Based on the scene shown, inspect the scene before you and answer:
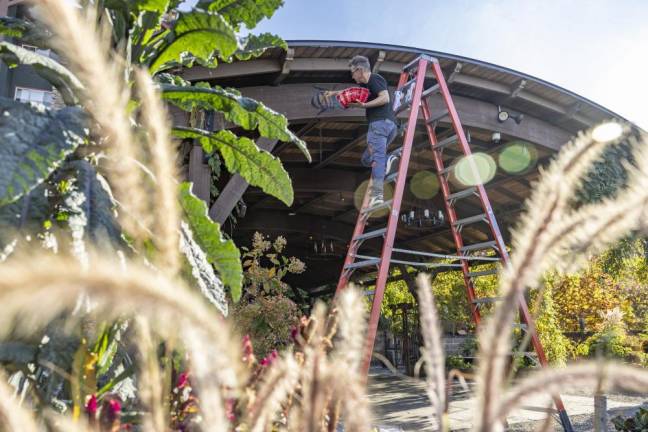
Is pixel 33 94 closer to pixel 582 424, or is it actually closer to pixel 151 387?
pixel 151 387

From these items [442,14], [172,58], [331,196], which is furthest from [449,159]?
[172,58]

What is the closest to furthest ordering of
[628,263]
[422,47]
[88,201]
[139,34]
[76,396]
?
[76,396] < [88,201] < [139,34] < [422,47] < [628,263]

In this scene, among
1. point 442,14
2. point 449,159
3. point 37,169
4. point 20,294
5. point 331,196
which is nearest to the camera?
point 20,294

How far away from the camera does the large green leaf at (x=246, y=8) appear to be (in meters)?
1.62

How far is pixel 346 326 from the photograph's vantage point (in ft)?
1.35

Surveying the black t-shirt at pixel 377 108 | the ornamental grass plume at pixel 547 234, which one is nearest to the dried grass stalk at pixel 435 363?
the ornamental grass plume at pixel 547 234

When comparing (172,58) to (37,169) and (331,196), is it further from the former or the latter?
(331,196)

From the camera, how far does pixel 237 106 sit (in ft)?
5.51

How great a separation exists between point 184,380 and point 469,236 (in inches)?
392

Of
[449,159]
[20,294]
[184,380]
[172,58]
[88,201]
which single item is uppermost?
[449,159]

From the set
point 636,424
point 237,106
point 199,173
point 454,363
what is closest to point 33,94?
point 199,173

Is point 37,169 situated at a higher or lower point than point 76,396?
higher

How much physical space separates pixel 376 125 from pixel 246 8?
7.78ft

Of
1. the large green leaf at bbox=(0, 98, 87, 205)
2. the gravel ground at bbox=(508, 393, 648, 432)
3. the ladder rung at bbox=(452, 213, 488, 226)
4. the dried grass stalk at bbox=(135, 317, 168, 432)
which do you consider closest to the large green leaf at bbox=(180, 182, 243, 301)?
the large green leaf at bbox=(0, 98, 87, 205)
